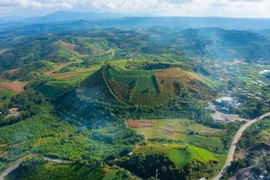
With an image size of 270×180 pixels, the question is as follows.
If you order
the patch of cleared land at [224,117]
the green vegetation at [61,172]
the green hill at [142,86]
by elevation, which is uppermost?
the green hill at [142,86]

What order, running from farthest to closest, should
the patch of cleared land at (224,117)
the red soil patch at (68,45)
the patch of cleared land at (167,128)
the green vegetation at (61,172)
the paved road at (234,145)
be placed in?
1. the red soil patch at (68,45)
2. the patch of cleared land at (224,117)
3. the patch of cleared land at (167,128)
4. the paved road at (234,145)
5. the green vegetation at (61,172)

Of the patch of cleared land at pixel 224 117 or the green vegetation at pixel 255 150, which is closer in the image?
the green vegetation at pixel 255 150

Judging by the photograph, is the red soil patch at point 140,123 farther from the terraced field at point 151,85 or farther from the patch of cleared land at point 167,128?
the terraced field at point 151,85

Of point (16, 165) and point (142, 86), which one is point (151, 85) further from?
point (16, 165)

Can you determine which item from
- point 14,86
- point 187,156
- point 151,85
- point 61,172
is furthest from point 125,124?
point 14,86

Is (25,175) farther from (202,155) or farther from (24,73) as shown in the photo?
(24,73)

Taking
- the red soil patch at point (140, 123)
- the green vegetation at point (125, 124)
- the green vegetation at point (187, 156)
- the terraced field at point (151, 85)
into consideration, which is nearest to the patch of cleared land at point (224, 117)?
the green vegetation at point (125, 124)

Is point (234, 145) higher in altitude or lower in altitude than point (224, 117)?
lower
